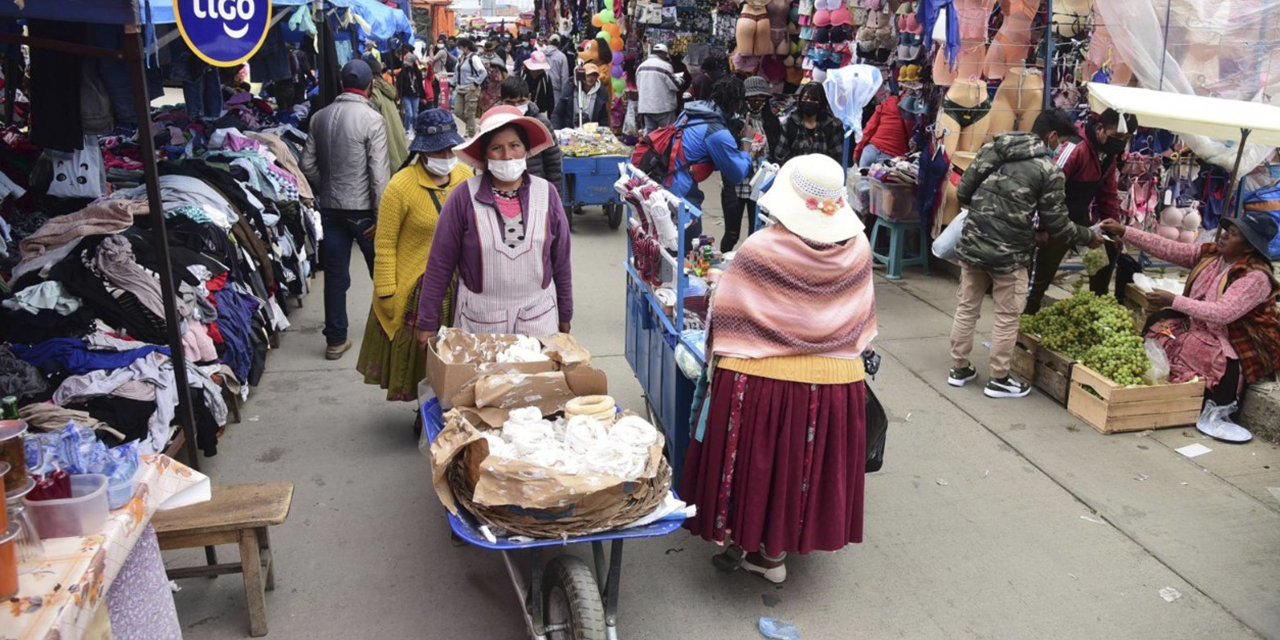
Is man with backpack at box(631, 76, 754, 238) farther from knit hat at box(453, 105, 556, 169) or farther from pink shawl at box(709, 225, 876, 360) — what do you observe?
pink shawl at box(709, 225, 876, 360)

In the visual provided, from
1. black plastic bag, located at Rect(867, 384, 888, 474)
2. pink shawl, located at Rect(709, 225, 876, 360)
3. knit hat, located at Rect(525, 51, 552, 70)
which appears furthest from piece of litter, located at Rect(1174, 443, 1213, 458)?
knit hat, located at Rect(525, 51, 552, 70)

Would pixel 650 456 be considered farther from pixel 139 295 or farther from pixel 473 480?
pixel 139 295

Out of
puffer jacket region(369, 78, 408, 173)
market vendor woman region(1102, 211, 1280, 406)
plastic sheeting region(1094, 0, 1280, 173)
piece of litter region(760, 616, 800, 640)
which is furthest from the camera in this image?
puffer jacket region(369, 78, 408, 173)

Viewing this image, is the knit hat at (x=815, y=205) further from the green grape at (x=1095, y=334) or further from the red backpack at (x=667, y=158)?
the red backpack at (x=667, y=158)

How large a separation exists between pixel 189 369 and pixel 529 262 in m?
2.06

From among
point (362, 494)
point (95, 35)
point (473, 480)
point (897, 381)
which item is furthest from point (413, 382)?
point (897, 381)

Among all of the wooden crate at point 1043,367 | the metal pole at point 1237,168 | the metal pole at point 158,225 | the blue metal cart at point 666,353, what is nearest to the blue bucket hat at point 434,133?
the blue metal cart at point 666,353

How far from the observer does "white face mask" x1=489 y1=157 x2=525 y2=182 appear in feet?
13.6

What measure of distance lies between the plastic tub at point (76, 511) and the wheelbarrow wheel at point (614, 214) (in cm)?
845

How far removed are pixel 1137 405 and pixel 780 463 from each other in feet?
10.2

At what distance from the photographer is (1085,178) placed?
7.04 m

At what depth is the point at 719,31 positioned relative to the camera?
14383mm

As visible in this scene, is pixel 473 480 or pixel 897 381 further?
pixel 897 381

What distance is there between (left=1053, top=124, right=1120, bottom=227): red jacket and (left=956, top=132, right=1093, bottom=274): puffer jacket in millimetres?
1109
